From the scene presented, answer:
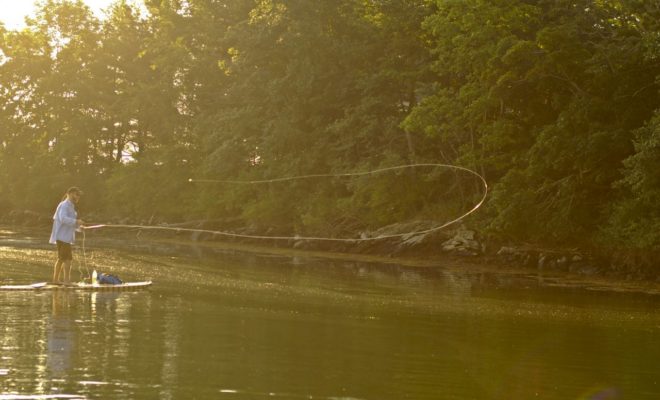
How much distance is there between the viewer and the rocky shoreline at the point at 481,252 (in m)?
33.1

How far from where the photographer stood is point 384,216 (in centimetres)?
4438

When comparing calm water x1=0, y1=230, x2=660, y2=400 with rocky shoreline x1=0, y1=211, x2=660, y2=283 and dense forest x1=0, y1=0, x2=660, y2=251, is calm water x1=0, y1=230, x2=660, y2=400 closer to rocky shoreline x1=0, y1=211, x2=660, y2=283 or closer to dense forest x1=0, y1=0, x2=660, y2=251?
rocky shoreline x1=0, y1=211, x2=660, y2=283

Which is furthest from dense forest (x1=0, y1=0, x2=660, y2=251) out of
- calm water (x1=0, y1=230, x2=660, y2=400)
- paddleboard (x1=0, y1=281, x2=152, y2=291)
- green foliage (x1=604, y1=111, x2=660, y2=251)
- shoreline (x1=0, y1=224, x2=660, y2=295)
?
paddleboard (x1=0, y1=281, x2=152, y2=291)

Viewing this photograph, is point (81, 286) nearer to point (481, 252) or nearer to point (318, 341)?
point (318, 341)

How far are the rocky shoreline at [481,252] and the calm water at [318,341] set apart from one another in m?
6.89

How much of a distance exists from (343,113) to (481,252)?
14.8m

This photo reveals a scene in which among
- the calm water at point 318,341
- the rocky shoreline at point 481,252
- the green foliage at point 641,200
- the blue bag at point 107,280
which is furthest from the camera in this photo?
the rocky shoreline at point 481,252

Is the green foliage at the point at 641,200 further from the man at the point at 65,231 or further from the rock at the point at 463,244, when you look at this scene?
the man at the point at 65,231

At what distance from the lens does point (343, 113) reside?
165ft

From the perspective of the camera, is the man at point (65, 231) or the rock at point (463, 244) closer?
the man at point (65, 231)

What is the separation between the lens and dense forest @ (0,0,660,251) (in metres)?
34.4

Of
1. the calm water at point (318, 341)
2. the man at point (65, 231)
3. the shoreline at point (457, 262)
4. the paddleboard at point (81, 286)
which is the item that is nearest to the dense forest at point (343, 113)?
the shoreline at point (457, 262)

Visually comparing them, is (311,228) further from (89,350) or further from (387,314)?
(89,350)

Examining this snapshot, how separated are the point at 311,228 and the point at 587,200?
53.3 ft
